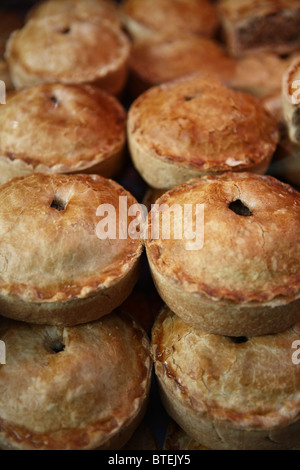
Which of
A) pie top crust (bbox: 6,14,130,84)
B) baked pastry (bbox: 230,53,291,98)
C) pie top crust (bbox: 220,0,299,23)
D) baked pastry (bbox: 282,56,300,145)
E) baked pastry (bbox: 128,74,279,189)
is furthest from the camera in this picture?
pie top crust (bbox: 220,0,299,23)

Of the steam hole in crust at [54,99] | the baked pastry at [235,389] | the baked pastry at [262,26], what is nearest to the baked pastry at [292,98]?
the baked pastry at [235,389]

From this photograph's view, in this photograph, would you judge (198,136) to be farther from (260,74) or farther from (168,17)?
(168,17)

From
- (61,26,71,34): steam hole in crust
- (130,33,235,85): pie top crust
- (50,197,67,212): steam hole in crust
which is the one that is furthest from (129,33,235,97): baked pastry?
(50,197,67,212): steam hole in crust

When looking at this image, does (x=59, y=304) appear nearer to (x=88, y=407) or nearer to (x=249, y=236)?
(x=88, y=407)

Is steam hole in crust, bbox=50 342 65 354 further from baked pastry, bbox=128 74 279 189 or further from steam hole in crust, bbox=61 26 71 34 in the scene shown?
steam hole in crust, bbox=61 26 71 34

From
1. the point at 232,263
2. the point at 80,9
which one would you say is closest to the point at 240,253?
the point at 232,263

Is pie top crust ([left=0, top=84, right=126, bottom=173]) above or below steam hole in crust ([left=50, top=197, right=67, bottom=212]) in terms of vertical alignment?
above

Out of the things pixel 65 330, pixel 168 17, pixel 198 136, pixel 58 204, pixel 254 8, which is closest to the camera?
pixel 65 330
